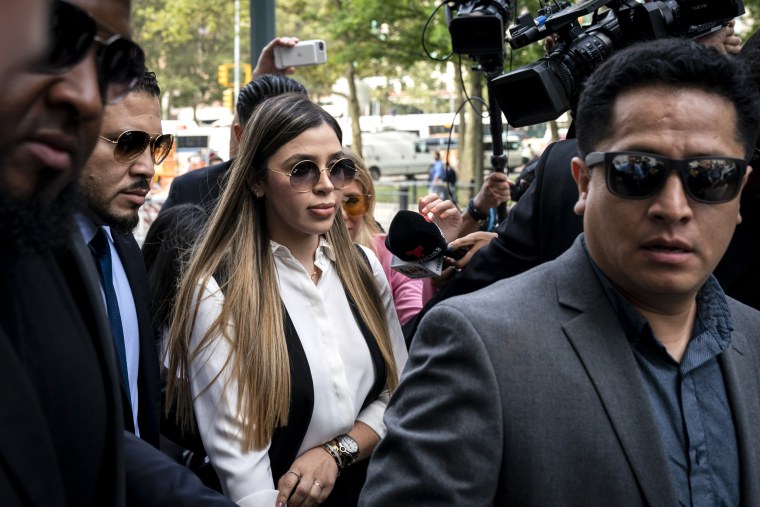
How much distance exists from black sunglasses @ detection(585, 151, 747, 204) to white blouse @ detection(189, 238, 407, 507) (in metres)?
1.39

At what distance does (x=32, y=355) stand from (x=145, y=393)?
1.61 metres

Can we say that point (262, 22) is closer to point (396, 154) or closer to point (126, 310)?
point (126, 310)

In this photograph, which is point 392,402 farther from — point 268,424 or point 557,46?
point 557,46

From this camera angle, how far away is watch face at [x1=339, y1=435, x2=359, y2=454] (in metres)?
3.20

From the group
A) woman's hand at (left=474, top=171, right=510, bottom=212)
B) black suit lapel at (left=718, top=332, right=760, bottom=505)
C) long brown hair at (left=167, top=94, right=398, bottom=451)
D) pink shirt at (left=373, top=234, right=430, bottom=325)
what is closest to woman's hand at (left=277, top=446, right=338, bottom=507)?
long brown hair at (left=167, top=94, right=398, bottom=451)

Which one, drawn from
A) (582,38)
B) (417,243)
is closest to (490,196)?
(417,243)

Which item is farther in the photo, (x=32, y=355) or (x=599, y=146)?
(x=599, y=146)

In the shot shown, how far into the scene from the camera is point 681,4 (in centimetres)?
327

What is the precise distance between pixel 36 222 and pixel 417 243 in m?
2.19

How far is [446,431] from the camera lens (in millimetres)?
1963

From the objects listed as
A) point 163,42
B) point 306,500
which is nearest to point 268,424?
point 306,500

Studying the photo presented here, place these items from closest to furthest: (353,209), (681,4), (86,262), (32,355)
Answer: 1. (32,355)
2. (86,262)
3. (681,4)
4. (353,209)

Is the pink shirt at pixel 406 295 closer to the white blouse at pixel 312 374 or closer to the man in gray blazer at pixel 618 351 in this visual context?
the white blouse at pixel 312 374

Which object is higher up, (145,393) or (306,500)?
(145,393)
